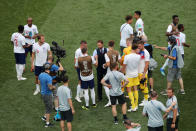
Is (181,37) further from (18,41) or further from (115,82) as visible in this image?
(18,41)

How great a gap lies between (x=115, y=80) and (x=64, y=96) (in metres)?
1.50

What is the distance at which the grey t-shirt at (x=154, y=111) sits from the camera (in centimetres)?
994

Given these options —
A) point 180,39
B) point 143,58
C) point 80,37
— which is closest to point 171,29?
point 180,39

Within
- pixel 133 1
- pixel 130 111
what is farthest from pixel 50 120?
pixel 133 1

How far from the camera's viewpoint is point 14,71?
49.6 feet

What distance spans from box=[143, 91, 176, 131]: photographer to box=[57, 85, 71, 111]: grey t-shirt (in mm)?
2067

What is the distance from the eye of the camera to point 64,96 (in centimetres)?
1080

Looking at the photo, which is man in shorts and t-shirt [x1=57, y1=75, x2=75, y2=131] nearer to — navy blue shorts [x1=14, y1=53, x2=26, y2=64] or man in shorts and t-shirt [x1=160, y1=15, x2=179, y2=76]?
navy blue shorts [x1=14, y1=53, x2=26, y2=64]

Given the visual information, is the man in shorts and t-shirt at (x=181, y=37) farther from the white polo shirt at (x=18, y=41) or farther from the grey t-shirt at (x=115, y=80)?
the white polo shirt at (x=18, y=41)

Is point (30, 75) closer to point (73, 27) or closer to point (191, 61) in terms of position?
point (73, 27)

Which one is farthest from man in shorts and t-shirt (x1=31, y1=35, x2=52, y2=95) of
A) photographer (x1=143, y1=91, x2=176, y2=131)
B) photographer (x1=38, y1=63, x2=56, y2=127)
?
photographer (x1=143, y1=91, x2=176, y2=131)

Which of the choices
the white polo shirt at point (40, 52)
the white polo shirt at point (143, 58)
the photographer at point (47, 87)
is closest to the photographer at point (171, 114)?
the white polo shirt at point (143, 58)

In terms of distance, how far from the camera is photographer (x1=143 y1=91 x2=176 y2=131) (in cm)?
995

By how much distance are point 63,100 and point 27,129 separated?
1.68 metres
